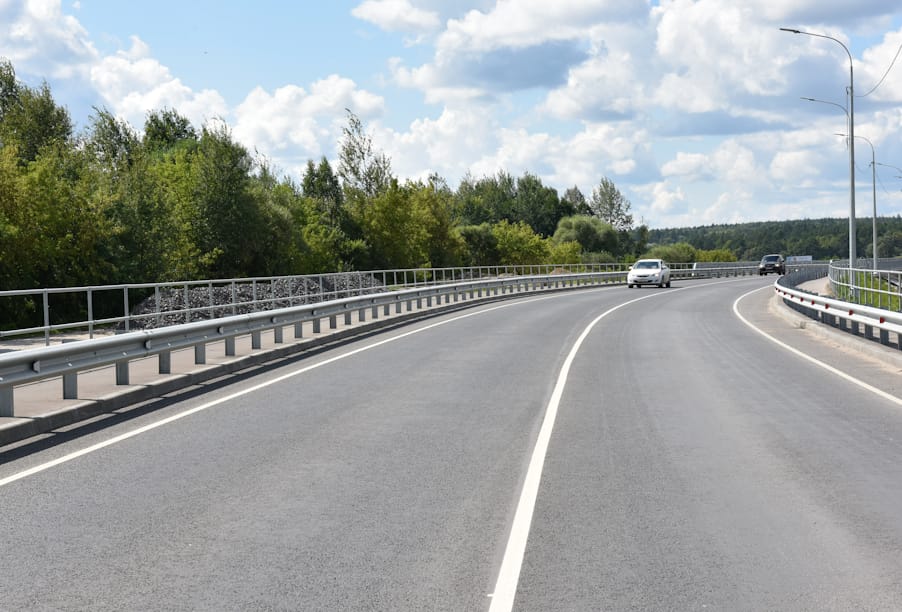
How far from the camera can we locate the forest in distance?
43.1 meters

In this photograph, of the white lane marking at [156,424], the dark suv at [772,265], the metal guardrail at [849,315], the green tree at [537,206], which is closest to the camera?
the white lane marking at [156,424]

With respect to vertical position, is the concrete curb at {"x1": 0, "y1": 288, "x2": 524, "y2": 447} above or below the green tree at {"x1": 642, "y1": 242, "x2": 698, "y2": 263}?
below

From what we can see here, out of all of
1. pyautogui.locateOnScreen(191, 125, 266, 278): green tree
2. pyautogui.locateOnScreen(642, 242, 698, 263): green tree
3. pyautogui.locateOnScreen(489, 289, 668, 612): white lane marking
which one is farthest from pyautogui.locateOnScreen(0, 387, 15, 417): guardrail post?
pyautogui.locateOnScreen(642, 242, 698, 263): green tree

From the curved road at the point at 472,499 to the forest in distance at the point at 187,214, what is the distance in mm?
31695

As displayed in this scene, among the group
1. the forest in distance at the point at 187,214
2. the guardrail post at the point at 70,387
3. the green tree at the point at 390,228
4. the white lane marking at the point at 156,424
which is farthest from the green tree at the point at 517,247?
the guardrail post at the point at 70,387

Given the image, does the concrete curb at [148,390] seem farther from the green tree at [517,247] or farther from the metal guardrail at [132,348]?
the green tree at [517,247]

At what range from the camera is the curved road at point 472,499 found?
17.3 feet

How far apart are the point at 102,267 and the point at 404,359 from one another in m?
31.1

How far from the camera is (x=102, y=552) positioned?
19.6 feet

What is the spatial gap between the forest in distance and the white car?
906 inches

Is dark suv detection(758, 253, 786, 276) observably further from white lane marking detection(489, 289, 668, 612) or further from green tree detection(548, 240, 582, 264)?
white lane marking detection(489, 289, 668, 612)

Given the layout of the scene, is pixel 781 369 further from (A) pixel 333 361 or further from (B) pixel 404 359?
(A) pixel 333 361

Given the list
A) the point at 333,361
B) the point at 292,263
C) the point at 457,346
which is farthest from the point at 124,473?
the point at 292,263

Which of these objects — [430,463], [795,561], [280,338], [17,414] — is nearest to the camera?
[795,561]
